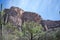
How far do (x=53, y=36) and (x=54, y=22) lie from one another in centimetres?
29

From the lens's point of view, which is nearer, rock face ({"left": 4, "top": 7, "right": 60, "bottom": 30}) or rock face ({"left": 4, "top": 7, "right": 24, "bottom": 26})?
rock face ({"left": 4, "top": 7, "right": 60, "bottom": 30})

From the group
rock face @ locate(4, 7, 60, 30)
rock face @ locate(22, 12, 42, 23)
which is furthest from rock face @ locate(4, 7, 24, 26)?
rock face @ locate(22, 12, 42, 23)

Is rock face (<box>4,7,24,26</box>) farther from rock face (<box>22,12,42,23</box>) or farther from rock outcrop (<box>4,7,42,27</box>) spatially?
rock face (<box>22,12,42,23</box>)

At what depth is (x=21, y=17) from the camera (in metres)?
4.32

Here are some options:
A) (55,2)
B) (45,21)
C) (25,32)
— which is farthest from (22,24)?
(55,2)

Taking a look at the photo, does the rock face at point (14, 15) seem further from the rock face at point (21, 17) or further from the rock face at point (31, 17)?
the rock face at point (31, 17)

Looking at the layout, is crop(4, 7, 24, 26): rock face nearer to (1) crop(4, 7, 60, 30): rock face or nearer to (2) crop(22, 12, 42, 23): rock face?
(1) crop(4, 7, 60, 30): rock face

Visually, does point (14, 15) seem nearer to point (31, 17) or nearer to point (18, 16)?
point (18, 16)

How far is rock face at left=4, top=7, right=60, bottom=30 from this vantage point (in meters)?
4.20

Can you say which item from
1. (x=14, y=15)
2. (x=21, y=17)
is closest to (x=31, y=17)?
(x=21, y=17)

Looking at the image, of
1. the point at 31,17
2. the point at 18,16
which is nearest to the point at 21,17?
the point at 18,16

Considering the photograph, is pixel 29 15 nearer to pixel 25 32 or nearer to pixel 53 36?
pixel 25 32

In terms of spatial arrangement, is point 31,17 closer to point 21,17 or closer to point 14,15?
point 21,17

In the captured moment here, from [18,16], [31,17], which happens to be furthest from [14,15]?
[31,17]
